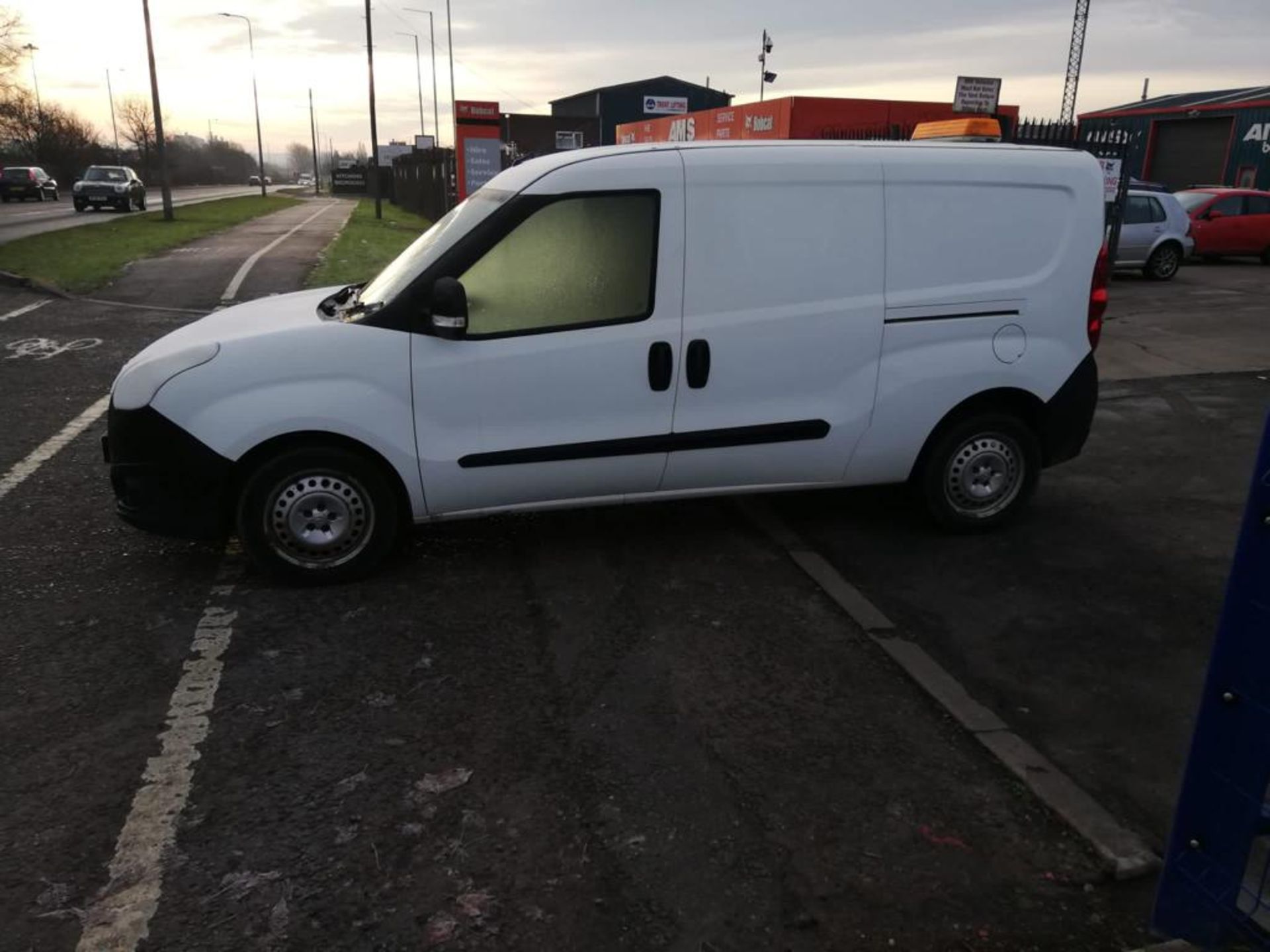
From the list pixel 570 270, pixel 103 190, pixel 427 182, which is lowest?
pixel 103 190

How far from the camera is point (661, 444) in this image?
4.67 m

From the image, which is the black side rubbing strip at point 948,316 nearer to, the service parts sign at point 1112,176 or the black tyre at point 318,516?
the black tyre at point 318,516

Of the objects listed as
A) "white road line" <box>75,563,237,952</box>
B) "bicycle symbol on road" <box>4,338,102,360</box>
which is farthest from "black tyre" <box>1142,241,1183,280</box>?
"white road line" <box>75,563,237,952</box>

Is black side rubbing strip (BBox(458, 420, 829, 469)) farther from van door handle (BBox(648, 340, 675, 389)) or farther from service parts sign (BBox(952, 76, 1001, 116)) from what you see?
service parts sign (BBox(952, 76, 1001, 116))

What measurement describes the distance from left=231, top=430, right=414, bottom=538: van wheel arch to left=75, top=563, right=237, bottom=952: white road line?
0.70 m

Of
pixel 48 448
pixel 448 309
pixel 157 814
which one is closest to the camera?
pixel 157 814

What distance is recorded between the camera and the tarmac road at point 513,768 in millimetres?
2557

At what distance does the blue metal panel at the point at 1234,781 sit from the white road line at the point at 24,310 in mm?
13015

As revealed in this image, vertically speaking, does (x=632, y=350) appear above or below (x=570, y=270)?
below

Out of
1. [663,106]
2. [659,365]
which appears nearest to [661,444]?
[659,365]

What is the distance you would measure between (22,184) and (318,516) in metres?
49.5

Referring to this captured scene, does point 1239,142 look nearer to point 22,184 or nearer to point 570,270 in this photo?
point 570,270

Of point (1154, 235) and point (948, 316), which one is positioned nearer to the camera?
point (948, 316)

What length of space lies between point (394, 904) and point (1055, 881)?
5.84 ft
